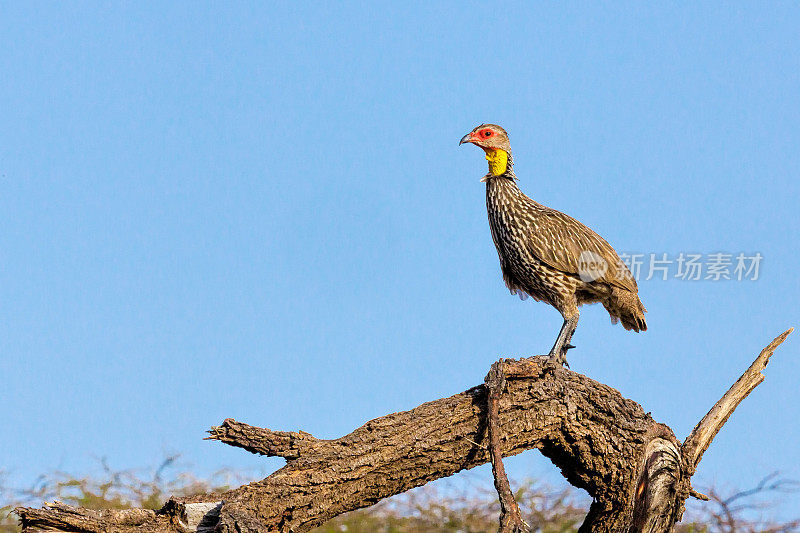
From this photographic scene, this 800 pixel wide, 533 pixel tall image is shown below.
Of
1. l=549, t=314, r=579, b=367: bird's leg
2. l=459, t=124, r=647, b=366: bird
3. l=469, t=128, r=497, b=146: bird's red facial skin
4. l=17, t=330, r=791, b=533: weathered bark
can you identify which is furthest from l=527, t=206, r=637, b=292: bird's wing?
l=17, t=330, r=791, b=533: weathered bark

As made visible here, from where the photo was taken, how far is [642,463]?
5.19 m

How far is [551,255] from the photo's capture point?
639 cm

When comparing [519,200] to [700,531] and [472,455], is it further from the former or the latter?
[700,531]

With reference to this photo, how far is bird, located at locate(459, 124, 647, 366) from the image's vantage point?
6395mm

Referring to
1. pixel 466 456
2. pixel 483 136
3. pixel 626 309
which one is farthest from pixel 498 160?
pixel 466 456

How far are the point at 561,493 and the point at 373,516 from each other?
5.81 ft

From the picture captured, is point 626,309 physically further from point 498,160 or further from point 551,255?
point 498,160

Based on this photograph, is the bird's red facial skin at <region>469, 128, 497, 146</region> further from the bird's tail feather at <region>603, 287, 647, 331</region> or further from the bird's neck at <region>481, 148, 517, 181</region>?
the bird's tail feather at <region>603, 287, 647, 331</region>

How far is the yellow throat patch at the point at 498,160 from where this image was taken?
6.96 meters

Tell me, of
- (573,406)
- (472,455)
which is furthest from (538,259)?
→ (472,455)

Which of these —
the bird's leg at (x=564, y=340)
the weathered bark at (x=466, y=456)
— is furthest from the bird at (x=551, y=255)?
the weathered bark at (x=466, y=456)

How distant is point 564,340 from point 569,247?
778 millimetres

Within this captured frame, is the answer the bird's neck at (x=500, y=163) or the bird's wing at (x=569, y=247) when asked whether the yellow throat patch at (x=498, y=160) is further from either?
the bird's wing at (x=569, y=247)

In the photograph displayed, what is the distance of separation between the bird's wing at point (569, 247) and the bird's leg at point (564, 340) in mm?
405
